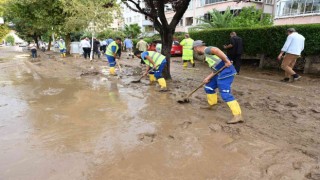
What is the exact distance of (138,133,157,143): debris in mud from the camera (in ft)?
12.0

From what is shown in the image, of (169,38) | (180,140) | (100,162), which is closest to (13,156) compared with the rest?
(100,162)

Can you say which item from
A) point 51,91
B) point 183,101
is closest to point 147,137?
point 183,101

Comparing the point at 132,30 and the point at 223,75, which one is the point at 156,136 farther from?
the point at 132,30

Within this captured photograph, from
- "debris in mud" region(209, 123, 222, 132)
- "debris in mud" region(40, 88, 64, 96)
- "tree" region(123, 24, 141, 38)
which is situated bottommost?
"debris in mud" region(40, 88, 64, 96)

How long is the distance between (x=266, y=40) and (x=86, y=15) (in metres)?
10.8

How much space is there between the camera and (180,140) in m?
3.63

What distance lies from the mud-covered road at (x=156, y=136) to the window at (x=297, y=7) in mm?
14980

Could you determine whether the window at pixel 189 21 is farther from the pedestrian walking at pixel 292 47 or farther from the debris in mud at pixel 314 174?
the debris in mud at pixel 314 174

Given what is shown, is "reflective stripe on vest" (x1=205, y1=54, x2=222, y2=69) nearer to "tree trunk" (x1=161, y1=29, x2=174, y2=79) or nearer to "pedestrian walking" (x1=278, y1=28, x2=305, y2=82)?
"pedestrian walking" (x1=278, y1=28, x2=305, y2=82)

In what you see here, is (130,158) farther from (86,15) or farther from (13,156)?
(86,15)

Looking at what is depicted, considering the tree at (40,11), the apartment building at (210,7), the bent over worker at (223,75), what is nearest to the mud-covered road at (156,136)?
the bent over worker at (223,75)

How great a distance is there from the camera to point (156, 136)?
3797mm

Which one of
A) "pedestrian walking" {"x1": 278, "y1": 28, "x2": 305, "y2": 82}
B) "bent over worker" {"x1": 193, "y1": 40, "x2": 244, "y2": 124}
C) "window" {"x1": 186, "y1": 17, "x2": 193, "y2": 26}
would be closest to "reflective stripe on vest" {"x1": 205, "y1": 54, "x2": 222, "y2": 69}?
"bent over worker" {"x1": 193, "y1": 40, "x2": 244, "y2": 124}

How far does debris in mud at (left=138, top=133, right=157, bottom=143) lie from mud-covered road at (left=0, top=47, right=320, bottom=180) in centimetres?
1
